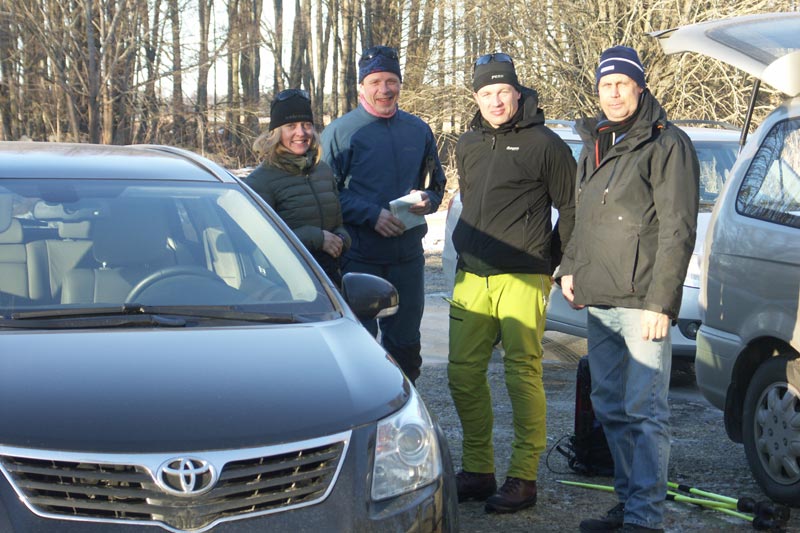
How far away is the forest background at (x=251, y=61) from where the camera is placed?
18.1m

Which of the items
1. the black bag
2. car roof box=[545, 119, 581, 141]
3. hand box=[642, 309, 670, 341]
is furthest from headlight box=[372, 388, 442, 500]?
car roof box=[545, 119, 581, 141]

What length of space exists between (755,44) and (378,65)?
1801mm

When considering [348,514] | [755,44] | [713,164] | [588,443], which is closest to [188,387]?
[348,514]

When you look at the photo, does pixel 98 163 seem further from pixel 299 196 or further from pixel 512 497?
pixel 512 497

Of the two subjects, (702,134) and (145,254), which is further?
(702,134)

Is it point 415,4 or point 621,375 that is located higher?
point 415,4

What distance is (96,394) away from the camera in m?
2.93

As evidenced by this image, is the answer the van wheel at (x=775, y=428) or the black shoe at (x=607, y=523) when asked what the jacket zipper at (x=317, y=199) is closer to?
the black shoe at (x=607, y=523)

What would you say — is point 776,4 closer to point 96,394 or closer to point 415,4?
point 415,4

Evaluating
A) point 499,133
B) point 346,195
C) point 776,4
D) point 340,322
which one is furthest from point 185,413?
point 776,4

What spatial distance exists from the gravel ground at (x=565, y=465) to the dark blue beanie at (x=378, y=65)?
6.41ft

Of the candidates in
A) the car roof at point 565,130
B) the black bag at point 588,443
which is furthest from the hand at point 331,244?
the car roof at point 565,130

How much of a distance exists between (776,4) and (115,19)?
13778 millimetres

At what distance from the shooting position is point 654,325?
4.04 m
